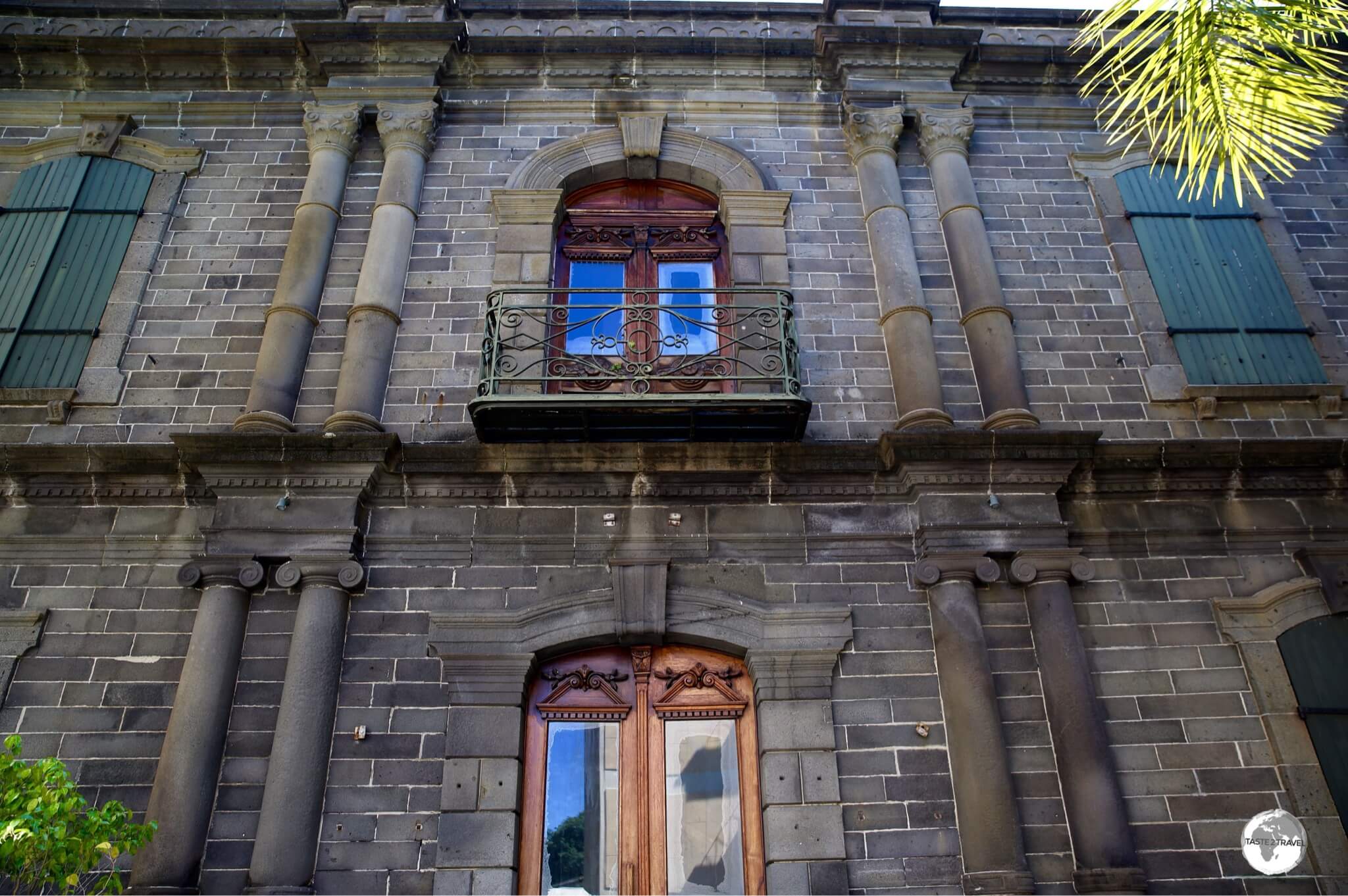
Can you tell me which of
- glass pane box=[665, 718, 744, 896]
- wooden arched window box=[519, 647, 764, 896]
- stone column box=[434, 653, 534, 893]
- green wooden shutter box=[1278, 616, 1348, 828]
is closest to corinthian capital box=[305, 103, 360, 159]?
stone column box=[434, 653, 534, 893]

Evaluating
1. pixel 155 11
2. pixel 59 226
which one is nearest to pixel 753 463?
pixel 59 226

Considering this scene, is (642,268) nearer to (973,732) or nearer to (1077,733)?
(973,732)

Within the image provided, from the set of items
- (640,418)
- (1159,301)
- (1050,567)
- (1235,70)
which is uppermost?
(1159,301)

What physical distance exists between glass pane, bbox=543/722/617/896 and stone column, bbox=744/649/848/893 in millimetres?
1084

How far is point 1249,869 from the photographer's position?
6.66 metres

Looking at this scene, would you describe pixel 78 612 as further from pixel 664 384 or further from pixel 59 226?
pixel 664 384

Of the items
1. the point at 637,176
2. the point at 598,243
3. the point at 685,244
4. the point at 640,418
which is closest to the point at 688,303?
the point at 685,244

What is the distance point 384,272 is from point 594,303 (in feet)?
6.41

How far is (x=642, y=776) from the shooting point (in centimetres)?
707

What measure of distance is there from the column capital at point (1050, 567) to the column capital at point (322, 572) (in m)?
4.93

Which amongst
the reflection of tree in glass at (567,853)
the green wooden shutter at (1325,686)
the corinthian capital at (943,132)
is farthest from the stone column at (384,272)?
the green wooden shutter at (1325,686)

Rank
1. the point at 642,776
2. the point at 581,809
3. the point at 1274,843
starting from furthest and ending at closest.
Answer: the point at 642,776
the point at 581,809
the point at 1274,843

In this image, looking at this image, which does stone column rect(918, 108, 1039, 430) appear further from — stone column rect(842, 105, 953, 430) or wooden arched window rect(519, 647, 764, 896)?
wooden arched window rect(519, 647, 764, 896)

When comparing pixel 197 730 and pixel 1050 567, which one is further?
pixel 1050 567
